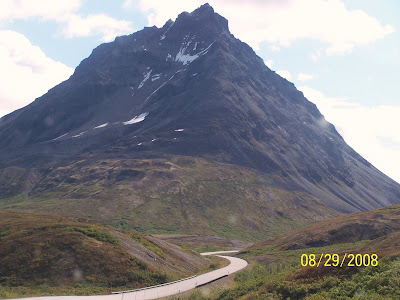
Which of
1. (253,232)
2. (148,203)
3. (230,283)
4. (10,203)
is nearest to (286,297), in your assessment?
(230,283)

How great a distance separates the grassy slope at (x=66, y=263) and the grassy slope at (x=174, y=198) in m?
81.7

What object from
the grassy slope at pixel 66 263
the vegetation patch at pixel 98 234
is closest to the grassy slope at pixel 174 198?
the vegetation patch at pixel 98 234

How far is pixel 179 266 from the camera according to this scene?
50469mm

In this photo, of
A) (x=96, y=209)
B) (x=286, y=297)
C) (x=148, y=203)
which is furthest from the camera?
(x=148, y=203)

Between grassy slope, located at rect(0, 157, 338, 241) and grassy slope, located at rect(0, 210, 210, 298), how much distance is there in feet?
268

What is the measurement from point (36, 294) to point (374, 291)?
26222mm

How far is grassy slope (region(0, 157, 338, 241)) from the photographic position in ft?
456

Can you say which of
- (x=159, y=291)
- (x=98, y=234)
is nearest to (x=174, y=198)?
(x=98, y=234)

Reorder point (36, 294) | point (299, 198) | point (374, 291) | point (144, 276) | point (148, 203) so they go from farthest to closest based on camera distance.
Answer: point (299, 198)
point (148, 203)
point (144, 276)
point (36, 294)
point (374, 291)

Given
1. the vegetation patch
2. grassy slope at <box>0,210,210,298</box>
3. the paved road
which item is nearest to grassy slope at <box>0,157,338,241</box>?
the vegetation patch

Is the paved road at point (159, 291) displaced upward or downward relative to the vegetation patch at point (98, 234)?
downward

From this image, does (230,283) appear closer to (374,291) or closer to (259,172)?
(374,291)

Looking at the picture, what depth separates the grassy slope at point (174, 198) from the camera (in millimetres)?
138875

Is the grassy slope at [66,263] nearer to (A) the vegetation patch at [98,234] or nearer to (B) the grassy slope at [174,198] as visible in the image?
(A) the vegetation patch at [98,234]
